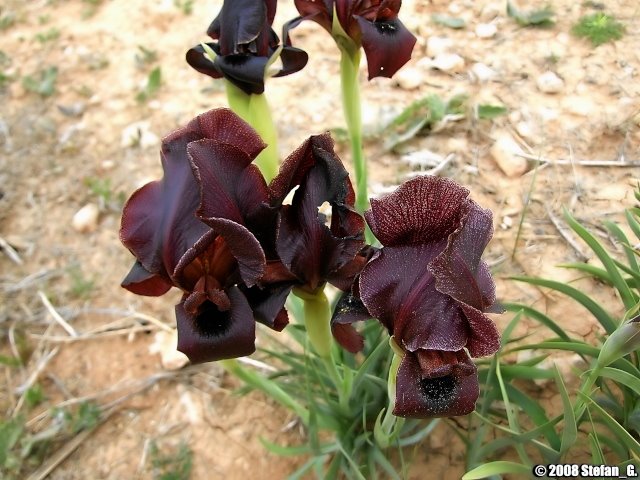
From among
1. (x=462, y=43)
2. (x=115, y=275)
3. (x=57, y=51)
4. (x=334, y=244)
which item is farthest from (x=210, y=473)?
(x=57, y=51)

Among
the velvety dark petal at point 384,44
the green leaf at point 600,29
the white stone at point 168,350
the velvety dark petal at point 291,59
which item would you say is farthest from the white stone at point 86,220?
the green leaf at point 600,29

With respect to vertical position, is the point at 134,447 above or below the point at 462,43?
below

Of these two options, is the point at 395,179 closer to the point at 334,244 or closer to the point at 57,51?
the point at 334,244

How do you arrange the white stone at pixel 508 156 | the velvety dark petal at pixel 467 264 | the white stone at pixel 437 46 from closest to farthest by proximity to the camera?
the velvety dark petal at pixel 467 264 → the white stone at pixel 508 156 → the white stone at pixel 437 46

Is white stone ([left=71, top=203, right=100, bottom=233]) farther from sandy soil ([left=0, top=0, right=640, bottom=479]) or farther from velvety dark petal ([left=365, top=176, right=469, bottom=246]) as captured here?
velvety dark petal ([left=365, top=176, right=469, bottom=246])

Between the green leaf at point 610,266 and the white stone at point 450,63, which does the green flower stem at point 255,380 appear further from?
the white stone at point 450,63

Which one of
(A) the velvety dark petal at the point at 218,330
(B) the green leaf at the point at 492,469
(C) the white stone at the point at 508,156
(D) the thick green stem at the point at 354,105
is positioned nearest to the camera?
(A) the velvety dark petal at the point at 218,330

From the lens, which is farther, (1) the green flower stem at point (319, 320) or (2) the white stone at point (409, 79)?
(2) the white stone at point (409, 79)
